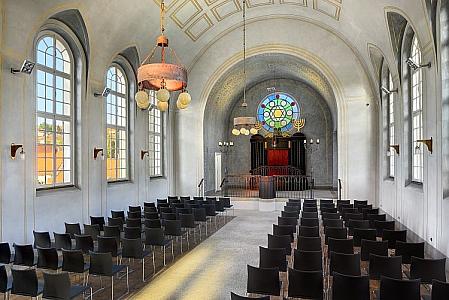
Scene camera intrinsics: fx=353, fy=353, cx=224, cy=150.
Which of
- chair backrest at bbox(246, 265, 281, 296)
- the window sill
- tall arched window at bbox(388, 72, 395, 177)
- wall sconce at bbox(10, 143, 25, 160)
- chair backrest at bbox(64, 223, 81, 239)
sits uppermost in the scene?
tall arched window at bbox(388, 72, 395, 177)

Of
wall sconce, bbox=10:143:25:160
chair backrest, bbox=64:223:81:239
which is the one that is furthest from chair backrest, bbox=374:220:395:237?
wall sconce, bbox=10:143:25:160

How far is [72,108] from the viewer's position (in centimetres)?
1069

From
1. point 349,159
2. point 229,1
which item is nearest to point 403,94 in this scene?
point 349,159

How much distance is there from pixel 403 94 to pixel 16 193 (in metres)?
11.4

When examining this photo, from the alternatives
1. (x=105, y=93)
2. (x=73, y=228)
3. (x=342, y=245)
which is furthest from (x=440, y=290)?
(x=105, y=93)

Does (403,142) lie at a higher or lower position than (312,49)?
lower

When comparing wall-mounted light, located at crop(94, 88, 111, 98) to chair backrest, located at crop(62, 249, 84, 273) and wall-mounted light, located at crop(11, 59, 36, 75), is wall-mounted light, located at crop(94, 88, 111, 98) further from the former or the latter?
chair backrest, located at crop(62, 249, 84, 273)

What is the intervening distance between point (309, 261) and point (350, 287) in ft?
4.17

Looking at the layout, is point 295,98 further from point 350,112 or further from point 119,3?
point 119,3

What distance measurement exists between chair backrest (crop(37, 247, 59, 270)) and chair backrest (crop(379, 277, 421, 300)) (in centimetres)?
489

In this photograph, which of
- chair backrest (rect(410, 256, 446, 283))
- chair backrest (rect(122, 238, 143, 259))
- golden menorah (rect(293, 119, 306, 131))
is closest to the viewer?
chair backrest (rect(410, 256, 446, 283))

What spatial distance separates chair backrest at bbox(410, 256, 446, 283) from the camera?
4922mm

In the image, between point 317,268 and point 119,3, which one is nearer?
point 317,268

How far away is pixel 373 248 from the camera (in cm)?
Answer: 618
